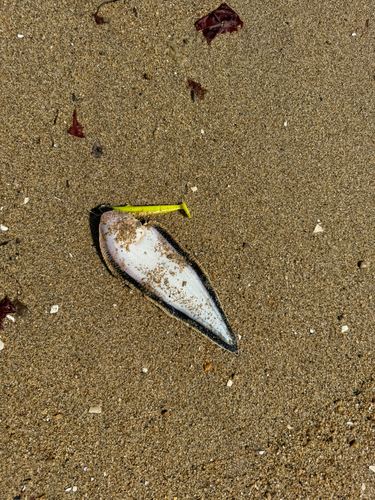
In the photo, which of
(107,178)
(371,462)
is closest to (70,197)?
(107,178)

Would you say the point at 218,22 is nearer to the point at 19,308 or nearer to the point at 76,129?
the point at 76,129

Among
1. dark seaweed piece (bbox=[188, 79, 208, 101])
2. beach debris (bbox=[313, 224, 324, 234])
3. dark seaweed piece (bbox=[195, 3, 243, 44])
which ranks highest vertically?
dark seaweed piece (bbox=[195, 3, 243, 44])

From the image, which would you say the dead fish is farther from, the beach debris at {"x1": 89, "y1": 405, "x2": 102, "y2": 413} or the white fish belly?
the beach debris at {"x1": 89, "y1": 405, "x2": 102, "y2": 413}

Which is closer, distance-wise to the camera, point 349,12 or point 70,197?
point 70,197

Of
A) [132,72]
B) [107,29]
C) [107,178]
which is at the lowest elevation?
[107,178]

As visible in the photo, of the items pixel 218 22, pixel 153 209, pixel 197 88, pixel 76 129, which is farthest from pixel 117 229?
pixel 218 22

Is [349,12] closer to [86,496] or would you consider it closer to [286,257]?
[286,257]

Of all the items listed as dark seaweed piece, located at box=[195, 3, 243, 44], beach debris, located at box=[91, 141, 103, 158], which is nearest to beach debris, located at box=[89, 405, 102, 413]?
beach debris, located at box=[91, 141, 103, 158]
